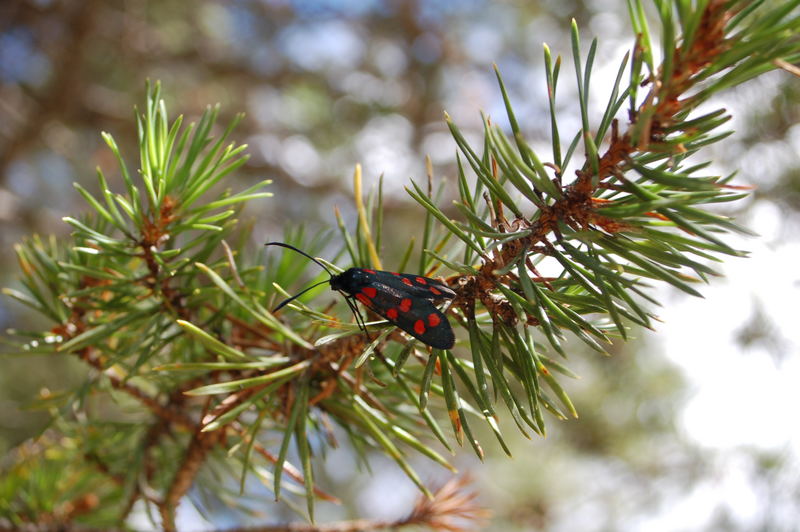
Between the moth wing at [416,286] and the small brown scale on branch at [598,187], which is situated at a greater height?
the small brown scale on branch at [598,187]

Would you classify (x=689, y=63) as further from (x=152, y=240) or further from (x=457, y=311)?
(x=152, y=240)

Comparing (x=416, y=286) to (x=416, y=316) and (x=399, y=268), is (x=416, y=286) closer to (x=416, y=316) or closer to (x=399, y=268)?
(x=416, y=316)

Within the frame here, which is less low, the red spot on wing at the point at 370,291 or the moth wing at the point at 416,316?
the red spot on wing at the point at 370,291

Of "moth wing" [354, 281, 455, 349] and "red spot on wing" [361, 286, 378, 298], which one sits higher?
"red spot on wing" [361, 286, 378, 298]

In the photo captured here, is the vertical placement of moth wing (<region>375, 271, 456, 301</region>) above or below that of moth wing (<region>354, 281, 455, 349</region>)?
above

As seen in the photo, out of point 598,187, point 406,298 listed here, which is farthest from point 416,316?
point 598,187

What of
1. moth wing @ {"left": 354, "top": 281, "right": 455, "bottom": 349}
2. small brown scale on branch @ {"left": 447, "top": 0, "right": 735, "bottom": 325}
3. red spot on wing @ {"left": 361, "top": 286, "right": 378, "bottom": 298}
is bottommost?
moth wing @ {"left": 354, "top": 281, "right": 455, "bottom": 349}

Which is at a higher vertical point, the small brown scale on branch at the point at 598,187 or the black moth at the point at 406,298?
the small brown scale on branch at the point at 598,187

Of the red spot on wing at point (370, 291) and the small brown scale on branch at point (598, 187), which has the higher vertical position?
the small brown scale on branch at point (598, 187)

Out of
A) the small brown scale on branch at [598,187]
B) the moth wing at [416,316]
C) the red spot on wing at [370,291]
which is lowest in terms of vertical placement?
the moth wing at [416,316]

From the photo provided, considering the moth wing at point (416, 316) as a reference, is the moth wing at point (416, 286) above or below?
above
